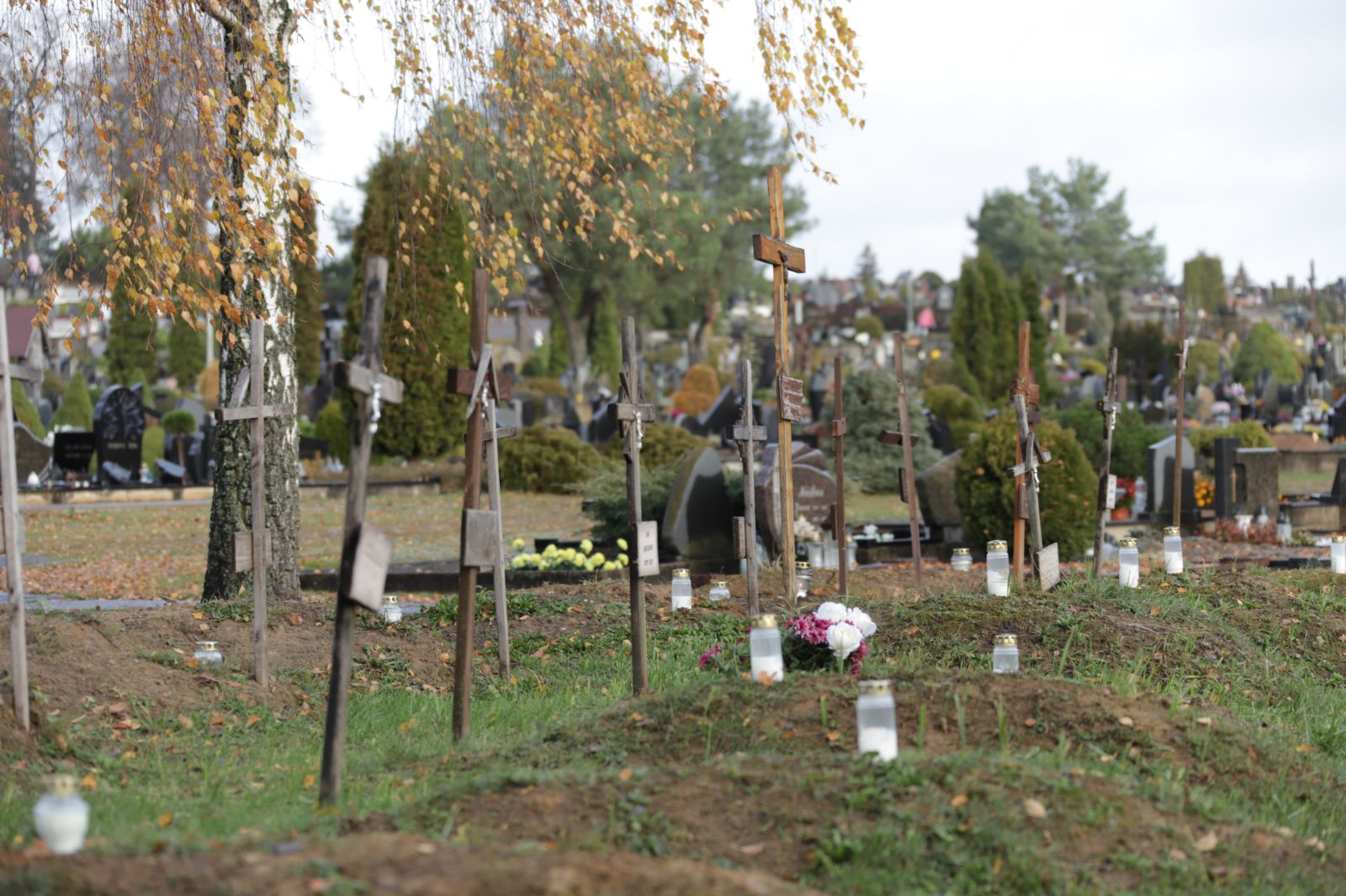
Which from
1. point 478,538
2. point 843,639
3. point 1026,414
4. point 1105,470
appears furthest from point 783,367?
point 478,538

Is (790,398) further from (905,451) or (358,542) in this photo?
(358,542)

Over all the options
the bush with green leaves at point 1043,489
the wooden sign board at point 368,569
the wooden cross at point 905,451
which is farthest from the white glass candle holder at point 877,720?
the bush with green leaves at point 1043,489

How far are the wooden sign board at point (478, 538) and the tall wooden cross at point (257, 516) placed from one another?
187 cm

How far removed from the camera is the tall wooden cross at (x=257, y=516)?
7.18 m

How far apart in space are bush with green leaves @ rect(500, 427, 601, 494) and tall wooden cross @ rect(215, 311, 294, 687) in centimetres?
1500

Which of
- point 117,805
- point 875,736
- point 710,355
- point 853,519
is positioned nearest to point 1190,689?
point 875,736

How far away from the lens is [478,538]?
566 centimetres

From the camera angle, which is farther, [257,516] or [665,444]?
[665,444]

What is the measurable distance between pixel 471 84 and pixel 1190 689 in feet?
18.2

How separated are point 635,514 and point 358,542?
9.08 feet

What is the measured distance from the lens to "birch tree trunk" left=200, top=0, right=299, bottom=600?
8.80 meters

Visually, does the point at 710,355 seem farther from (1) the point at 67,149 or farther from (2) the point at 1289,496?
(1) the point at 67,149

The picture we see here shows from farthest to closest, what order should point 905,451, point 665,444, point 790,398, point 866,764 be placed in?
point 665,444 → point 905,451 → point 790,398 → point 866,764

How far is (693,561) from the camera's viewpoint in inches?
523
